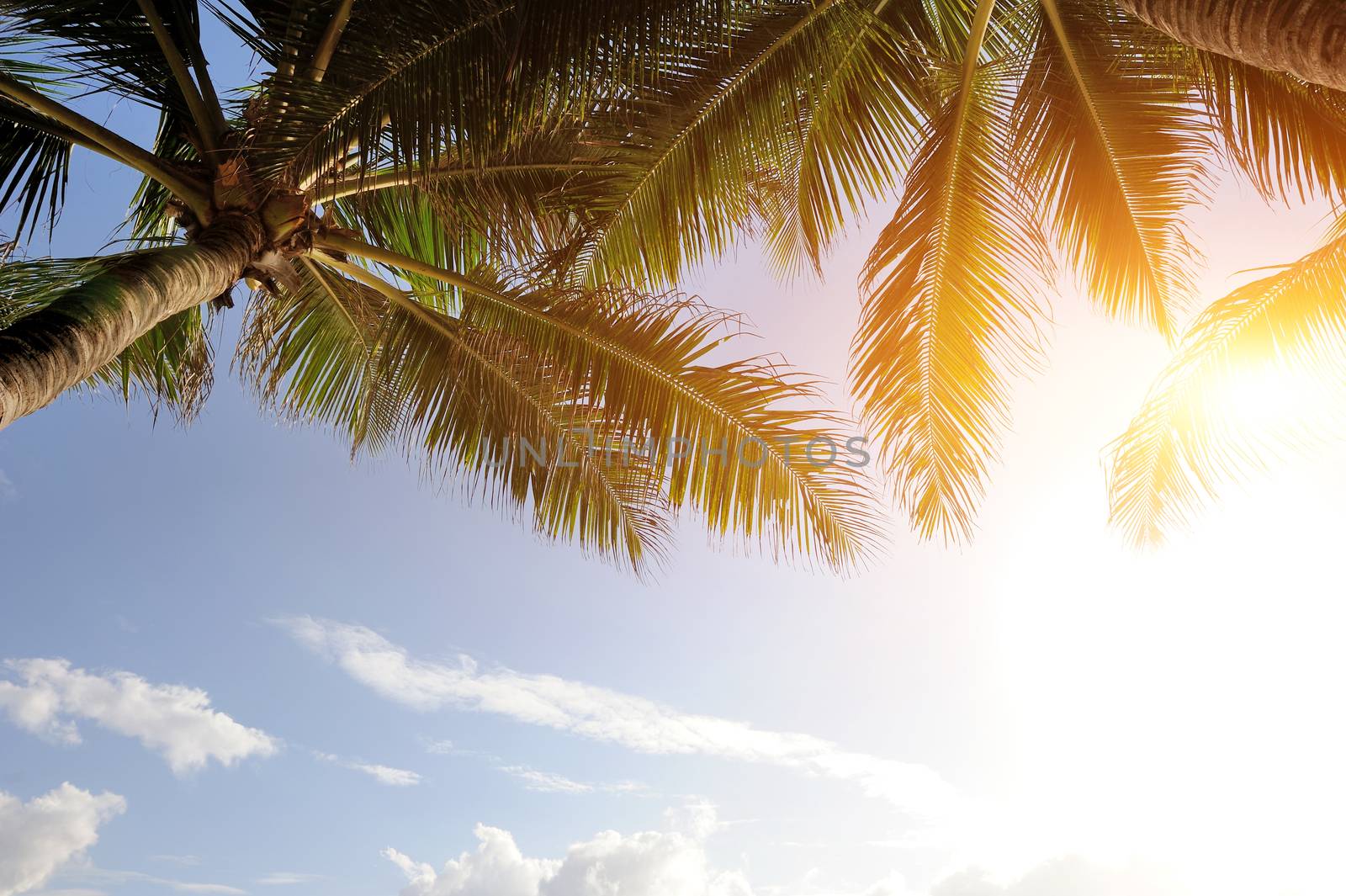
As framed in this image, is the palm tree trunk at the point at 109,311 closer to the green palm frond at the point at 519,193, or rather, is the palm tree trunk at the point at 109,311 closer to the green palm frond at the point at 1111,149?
the green palm frond at the point at 519,193

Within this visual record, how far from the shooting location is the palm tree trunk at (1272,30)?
223 cm

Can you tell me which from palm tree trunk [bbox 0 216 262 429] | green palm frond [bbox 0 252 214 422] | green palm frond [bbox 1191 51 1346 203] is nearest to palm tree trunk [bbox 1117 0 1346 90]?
green palm frond [bbox 1191 51 1346 203]

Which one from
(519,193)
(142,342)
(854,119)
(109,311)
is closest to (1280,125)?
(854,119)

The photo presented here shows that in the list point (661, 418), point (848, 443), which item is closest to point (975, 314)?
point (848, 443)

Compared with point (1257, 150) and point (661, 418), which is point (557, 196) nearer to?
point (661, 418)

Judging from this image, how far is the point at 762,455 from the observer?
5113 millimetres

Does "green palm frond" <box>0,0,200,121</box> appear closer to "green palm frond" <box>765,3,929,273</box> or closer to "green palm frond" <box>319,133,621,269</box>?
"green palm frond" <box>319,133,621,269</box>

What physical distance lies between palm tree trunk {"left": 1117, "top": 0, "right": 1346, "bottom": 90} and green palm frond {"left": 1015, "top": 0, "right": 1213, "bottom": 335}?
255cm

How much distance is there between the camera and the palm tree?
168 inches

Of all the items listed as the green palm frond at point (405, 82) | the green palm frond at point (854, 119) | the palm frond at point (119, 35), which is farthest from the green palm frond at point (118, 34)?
the green palm frond at point (854, 119)

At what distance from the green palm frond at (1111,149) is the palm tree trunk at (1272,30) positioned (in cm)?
255

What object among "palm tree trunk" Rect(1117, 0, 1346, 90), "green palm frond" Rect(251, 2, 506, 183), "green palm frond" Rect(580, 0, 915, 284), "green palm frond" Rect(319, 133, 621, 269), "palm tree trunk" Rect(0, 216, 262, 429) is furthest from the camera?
"green palm frond" Rect(319, 133, 621, 269)

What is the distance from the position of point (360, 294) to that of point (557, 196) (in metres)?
1.94

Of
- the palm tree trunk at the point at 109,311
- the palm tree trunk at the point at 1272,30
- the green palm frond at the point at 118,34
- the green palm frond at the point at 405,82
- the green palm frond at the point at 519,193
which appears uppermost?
the green palm frond at the point at 118,34
